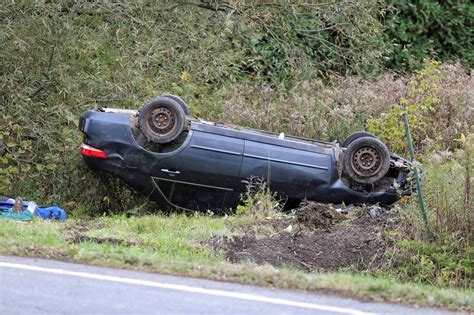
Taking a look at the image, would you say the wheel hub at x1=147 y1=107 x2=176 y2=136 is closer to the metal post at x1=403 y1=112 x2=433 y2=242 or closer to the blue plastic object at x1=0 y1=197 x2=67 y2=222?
the blue plastic object at x1=0 y1=197 x2=67 y2=222

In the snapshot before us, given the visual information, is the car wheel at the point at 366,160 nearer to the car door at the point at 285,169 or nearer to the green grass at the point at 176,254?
the car door at the point at 285,169

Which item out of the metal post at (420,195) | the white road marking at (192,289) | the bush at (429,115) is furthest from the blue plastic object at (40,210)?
the bush at (429,115)

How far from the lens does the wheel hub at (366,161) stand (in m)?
12.0

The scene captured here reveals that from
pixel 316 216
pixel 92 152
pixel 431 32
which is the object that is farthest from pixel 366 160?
pixel 431 32

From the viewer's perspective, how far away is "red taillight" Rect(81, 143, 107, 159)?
11992 millimetres

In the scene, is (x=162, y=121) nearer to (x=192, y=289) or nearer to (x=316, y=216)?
(x=316, y=216)

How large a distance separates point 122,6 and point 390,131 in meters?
4.87

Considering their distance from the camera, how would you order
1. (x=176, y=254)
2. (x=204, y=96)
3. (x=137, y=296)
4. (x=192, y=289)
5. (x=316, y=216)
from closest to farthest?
(x=137, y=296)
(x=192, y=289)
(x=176, y=254)
(x=316, y=216)
(x=204, y=96)

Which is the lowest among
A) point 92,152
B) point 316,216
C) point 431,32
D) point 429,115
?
point 316,216

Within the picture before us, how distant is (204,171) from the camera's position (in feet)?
39.1

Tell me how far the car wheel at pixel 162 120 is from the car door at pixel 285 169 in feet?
3.33

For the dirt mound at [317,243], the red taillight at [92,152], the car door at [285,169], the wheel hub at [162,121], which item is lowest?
the dirt mound at [317,243]

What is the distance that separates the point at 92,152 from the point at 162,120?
109cm

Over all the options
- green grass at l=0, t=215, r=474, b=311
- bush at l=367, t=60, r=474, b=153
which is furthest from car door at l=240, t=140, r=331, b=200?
bush at l=367, t=60, r=474, b=153
